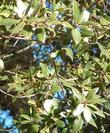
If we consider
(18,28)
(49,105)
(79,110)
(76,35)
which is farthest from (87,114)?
(18,28)

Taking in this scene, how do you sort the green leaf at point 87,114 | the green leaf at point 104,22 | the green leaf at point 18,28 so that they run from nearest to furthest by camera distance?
1. the green leaf at point 18,28
2. the green leaf at point 87,114
3. the green leaf at point 104,22

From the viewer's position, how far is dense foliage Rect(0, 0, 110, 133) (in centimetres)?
158

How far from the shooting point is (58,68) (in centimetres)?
189

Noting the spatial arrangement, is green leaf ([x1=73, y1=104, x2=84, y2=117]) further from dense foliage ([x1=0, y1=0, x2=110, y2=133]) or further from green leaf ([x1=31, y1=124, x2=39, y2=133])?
green leaf ([x1=31, y1=124, x2=39, y2=133])

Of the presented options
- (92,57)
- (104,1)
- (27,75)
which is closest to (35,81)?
(27,75)

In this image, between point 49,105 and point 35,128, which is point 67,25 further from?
point 35,128

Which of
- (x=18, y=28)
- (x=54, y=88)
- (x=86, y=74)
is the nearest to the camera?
(x=18, y=28)

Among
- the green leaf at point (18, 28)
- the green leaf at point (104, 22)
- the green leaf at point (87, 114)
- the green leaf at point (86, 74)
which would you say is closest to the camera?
the green leaf at point (18, 28)

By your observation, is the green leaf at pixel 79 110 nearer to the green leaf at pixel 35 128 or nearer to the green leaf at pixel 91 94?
the green leaf at pixel 91 94

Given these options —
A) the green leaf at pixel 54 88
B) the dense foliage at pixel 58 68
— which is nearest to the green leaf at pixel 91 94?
the dense foliage at pixel 58 68

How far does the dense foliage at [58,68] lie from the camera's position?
1.58 metres

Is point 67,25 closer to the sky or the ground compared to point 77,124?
closer to the sky

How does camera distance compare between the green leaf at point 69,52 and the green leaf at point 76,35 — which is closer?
the green leaf at point 76,35

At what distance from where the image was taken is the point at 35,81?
1.83 metres
